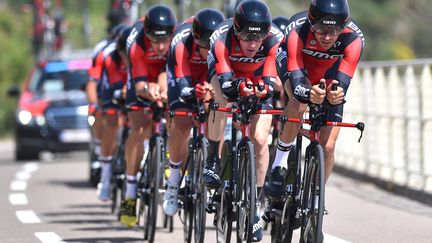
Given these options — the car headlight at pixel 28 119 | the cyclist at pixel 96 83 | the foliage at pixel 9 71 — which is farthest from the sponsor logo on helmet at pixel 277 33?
the foliage at pixel 9 71

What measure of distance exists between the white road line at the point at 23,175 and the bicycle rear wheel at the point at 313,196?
1211 cm

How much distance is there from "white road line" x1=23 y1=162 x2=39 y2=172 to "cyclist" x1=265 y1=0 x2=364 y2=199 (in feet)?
45.3

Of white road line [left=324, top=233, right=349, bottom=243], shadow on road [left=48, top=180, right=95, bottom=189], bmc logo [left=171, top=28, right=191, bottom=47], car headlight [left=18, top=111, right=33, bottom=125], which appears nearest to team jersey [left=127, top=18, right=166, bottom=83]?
bmc logo [left=171, top=28, right=191, bottom=47]

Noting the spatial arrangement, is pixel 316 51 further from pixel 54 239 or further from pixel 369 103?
pixel 369 103

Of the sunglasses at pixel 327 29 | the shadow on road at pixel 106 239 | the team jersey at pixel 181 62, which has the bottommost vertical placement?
the shadow on road at pixel 106 239

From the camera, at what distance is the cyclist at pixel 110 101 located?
14.6 meters

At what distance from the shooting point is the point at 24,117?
25.0m

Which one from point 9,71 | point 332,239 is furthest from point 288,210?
point 9,71

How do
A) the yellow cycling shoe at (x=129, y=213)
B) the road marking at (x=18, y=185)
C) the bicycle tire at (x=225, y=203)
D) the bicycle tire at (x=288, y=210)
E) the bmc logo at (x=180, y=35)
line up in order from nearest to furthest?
1. the bicycle tire at (x=288, y=210)
2. the bicycle tire at (x=225, y=203)
3. the bmc logo at (x=180, y=35)
4. the yellow cycling shoe at (x=129, y=213)
5. the road marking at (x=18, y=185)

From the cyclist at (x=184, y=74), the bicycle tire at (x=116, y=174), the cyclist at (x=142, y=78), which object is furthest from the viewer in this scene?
the bicycle tire at (x=116, y=174)

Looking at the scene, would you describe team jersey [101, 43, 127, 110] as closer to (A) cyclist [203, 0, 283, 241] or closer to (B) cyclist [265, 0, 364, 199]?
(A) cyclist [203, 0, 283, 241]

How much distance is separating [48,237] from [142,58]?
6.26ft

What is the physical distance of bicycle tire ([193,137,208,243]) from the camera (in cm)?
1042

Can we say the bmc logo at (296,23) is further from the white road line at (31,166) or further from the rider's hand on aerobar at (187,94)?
the white road line at (31,166)
